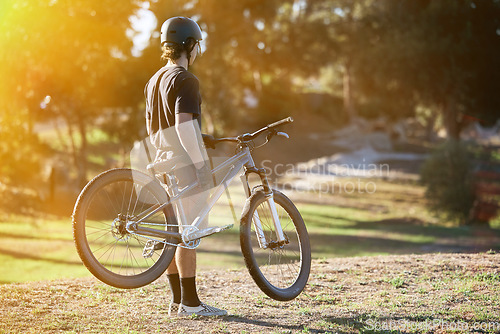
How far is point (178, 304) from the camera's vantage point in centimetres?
464

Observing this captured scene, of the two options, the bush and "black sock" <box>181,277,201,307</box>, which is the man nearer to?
"black sock" <box>181,277,201,307</box>

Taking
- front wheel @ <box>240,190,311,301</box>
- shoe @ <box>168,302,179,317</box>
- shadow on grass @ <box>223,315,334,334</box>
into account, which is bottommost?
shadow on grass @ <box>223,315,334,334</box>

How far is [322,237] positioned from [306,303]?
866 cm

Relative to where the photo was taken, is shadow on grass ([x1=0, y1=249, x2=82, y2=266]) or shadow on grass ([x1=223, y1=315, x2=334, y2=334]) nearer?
shadow on grass ([x1=223, y1=315, x2=334, y2=334])

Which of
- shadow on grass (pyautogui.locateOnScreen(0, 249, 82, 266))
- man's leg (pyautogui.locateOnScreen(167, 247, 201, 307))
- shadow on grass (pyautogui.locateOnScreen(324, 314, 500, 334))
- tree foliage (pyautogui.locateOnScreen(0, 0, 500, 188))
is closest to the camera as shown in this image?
shadow on grass (pyautogui.locateOnScreen(324, 314, 500, 334))

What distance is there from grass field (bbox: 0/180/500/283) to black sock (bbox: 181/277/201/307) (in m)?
4.42

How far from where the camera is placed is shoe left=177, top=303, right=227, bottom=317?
4422 millimetres

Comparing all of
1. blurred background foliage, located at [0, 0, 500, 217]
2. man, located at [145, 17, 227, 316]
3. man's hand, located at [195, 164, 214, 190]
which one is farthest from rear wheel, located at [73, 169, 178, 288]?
blurred background foliage, located at [0, 0, 500, 217]

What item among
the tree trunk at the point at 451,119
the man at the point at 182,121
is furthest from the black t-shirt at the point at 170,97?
the tree trunk at the point at 451,119

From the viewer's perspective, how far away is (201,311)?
445 cm

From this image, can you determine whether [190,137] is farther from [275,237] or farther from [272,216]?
[275,237]

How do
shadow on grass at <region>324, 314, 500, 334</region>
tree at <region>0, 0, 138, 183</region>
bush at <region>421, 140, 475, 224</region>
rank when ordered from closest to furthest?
shadow on grass at <region>324, 314, 500, 334</region> → tree at <region>0, 0, 138, 183</region> → bush at <region>421, 140, 475, 224</region>

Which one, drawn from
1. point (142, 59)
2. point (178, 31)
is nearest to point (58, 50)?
point (142, 59)

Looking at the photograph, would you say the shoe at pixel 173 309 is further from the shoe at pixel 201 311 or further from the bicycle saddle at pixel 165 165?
the bicycle saddle at pixel 165 165
